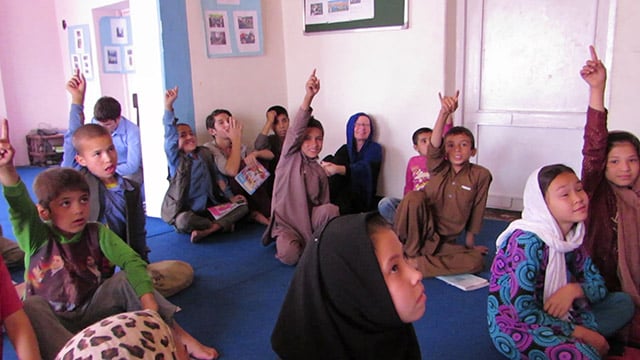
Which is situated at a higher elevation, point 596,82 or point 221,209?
point 596,82

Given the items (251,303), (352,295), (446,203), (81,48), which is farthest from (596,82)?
(81,48)

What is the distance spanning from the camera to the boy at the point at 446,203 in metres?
3.39

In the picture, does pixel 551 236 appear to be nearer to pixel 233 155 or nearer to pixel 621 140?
pixel 621 140

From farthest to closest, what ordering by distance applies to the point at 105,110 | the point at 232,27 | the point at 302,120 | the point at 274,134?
the point at 274,134 → the point at 232,27 → the point at 105,110 → the point at 302,120

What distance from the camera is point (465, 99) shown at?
178 inches

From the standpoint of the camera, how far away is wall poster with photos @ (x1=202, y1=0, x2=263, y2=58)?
4.68m

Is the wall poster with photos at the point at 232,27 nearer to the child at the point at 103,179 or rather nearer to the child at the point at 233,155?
the child at the point at 233,155

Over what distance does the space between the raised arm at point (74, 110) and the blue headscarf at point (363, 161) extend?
7.63 feet

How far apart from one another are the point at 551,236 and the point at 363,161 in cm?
269

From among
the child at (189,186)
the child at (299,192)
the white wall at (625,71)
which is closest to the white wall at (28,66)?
→ the child at (189,186)

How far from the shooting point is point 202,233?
4.05 meters

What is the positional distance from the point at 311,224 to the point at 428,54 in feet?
5.87

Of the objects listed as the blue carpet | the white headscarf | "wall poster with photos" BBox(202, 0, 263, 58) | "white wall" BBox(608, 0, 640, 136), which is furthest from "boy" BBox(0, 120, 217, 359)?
"white wall" BBox(608, 0, 640, 136)

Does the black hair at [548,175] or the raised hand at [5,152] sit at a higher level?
the raised hand at [5,152]
